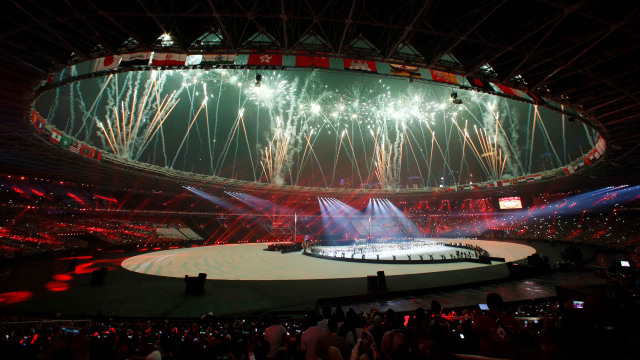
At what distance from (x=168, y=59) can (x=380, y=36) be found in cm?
913

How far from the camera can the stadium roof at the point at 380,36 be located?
8617 millimetres

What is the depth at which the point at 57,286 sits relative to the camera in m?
14.2

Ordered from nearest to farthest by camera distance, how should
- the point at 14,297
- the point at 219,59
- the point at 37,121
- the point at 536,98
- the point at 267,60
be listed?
the point at 219,59 < the point at 267,60 < the point at 14,297 < the point at 536,98 < the point at 37,121

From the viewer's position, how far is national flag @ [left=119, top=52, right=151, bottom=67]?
1074 centimetres

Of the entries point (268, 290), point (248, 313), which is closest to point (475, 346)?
point (248, 313)

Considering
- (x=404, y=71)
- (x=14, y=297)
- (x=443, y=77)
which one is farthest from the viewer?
(x=443, y=77)

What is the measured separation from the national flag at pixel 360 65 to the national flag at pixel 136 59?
855 cm

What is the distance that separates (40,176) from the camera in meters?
31.3

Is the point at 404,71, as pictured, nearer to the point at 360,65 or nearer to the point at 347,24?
the point at 360,65

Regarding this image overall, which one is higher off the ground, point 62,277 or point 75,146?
Result: point 75,146

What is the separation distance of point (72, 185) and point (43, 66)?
116 ft

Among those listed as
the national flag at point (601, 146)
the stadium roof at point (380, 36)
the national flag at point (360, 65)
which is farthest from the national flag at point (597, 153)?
the national flag at point (360, 65)

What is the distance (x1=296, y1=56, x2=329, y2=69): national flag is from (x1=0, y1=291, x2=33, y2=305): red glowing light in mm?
16649

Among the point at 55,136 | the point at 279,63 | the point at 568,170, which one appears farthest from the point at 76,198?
the point at 568,170
